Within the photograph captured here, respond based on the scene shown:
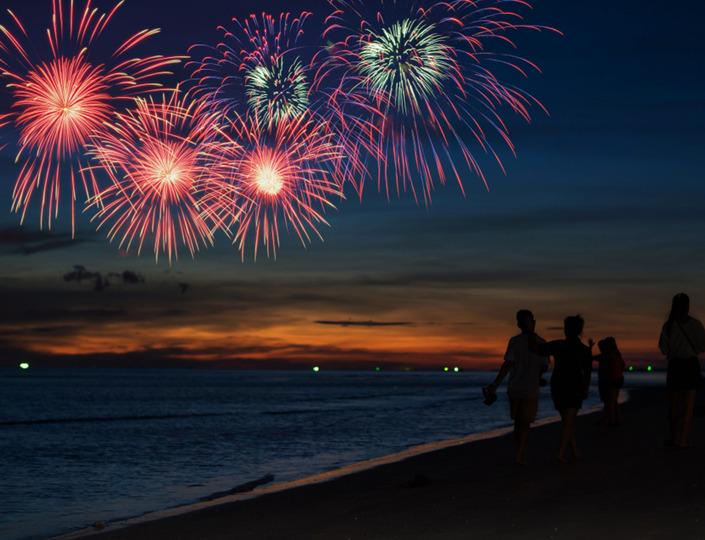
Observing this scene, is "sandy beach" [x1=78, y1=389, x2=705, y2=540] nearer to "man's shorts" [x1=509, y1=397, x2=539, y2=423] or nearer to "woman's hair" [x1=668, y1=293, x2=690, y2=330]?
"man's shorts" [x1=509, y1=397, x2=539, y2=423]

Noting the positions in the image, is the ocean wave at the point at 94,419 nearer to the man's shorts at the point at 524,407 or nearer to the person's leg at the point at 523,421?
the person's leg at the point at 523,421

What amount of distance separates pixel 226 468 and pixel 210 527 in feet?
39.9

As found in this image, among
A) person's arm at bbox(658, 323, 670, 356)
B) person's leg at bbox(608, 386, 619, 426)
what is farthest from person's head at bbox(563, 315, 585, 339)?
person's leg at bbox(608, 386, 619, 426)

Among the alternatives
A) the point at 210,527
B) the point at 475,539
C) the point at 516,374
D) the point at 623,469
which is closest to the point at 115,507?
the point at 210,527

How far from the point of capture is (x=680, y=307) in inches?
512

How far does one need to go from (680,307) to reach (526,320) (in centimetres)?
229

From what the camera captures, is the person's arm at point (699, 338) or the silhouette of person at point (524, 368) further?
the person's arm at point (699, 338)

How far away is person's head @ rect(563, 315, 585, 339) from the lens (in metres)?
12.3

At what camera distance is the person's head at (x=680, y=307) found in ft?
42.5

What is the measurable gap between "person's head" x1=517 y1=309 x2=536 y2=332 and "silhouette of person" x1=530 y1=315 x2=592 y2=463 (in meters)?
0.22

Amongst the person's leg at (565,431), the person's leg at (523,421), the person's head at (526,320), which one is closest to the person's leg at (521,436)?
the person's leg at (523,421)

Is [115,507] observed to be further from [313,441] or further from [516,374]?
[313,441]

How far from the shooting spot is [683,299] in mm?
12945

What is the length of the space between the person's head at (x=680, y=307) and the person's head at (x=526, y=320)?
211cm
